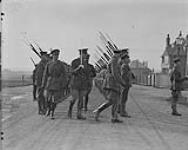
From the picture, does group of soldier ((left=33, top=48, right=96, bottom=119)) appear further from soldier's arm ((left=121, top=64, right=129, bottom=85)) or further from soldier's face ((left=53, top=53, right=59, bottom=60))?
soldier's arm ((left=121, top=64, right=129, bottom=85))

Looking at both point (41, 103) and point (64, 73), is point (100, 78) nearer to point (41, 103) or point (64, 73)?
point (64, 73)

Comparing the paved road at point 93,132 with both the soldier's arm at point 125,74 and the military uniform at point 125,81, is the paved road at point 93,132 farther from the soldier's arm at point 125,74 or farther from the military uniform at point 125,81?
the soldier's arm at point 125,74

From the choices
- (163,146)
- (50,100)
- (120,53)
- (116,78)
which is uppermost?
(120,53)

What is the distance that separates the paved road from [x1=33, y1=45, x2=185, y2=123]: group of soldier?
0.78ft

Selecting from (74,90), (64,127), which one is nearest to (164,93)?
(74,90)

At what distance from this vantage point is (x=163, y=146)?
3.31 metres

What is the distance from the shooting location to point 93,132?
388 cm

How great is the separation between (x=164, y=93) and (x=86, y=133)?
15.8 feet

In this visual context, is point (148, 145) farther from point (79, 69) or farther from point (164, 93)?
point (164, 93)

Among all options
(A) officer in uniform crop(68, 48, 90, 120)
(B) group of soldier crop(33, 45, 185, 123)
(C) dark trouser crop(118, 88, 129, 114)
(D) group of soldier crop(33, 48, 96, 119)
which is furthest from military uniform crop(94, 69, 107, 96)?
(C) dark trouser crop(118, 88, 129, 114)

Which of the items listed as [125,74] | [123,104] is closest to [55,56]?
[125,74]

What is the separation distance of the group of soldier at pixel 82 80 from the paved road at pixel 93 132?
24cm

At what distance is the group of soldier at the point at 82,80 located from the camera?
4.55 meters

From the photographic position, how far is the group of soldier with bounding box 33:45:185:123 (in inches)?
179
